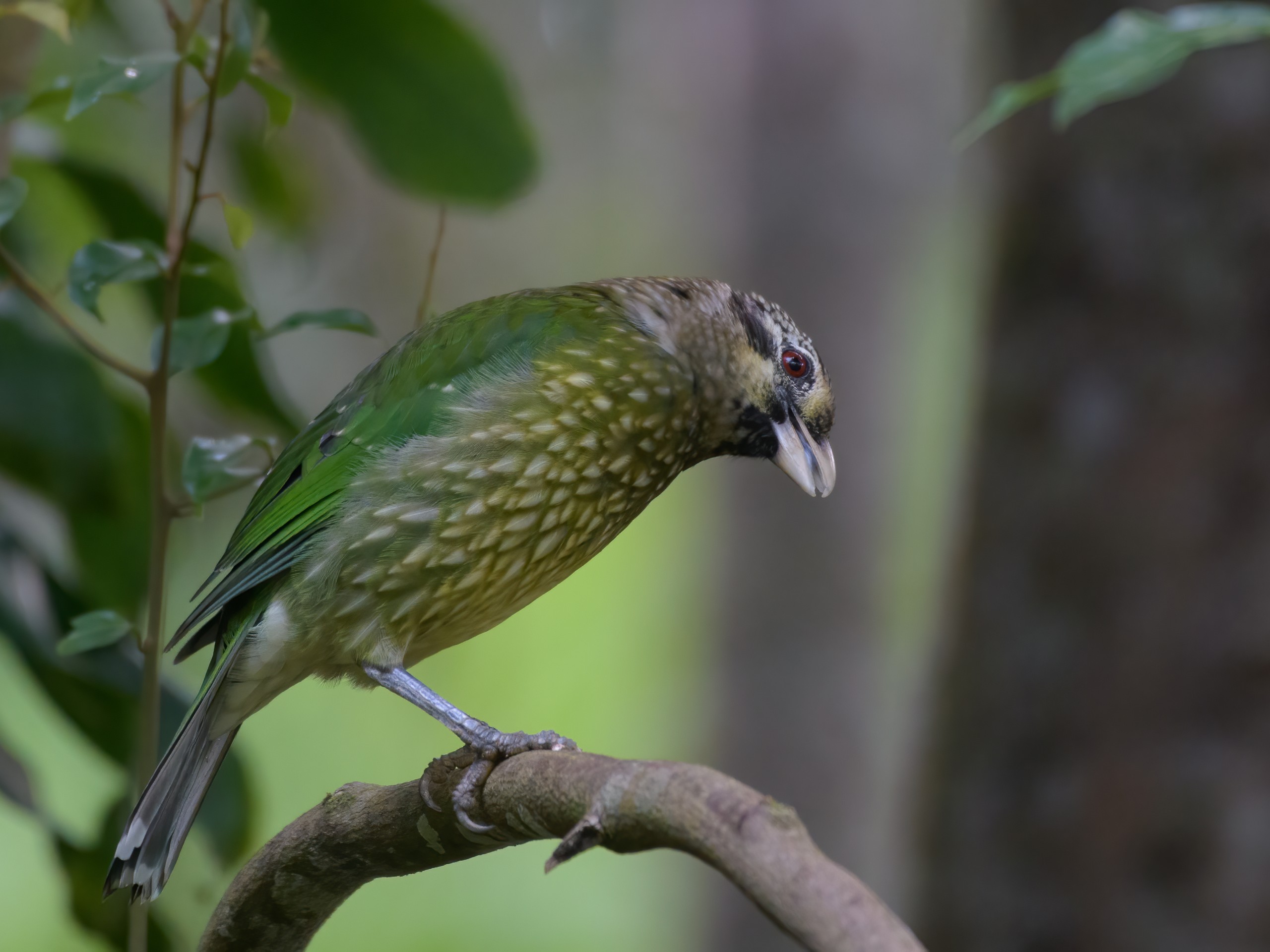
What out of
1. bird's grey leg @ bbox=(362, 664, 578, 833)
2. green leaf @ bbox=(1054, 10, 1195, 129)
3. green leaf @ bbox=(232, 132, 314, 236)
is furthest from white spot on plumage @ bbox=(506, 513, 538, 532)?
green leaf @ bbox=(232, 132, 314, 236)

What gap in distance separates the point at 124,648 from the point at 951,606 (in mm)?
1956

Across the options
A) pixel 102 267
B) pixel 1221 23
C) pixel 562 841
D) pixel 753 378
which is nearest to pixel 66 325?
pixel 102 267

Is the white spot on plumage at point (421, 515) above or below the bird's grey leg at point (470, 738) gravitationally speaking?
above

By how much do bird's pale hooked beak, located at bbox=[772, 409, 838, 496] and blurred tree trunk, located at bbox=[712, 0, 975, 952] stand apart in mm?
2839

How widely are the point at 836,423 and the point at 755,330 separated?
3.06 metres

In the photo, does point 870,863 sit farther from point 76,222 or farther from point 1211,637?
point 76,222

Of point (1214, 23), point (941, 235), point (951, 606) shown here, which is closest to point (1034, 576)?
point (951, 606)

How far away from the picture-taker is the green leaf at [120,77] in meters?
1.75

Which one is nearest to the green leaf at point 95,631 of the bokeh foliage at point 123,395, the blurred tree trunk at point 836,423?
the bokeh foliage at point 123,395

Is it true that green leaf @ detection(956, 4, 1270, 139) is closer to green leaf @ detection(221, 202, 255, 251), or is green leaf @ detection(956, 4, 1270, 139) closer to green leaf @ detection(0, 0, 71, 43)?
green leaf @ detection(221, 202, 255, 251)

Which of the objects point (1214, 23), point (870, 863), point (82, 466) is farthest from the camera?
point (870, 863)

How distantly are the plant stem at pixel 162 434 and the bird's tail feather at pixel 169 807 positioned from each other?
0.17ft

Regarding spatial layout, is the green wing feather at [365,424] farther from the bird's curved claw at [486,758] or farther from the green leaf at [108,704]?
the bird's curved claw at [486,758]

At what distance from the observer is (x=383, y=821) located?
5.32 ft
